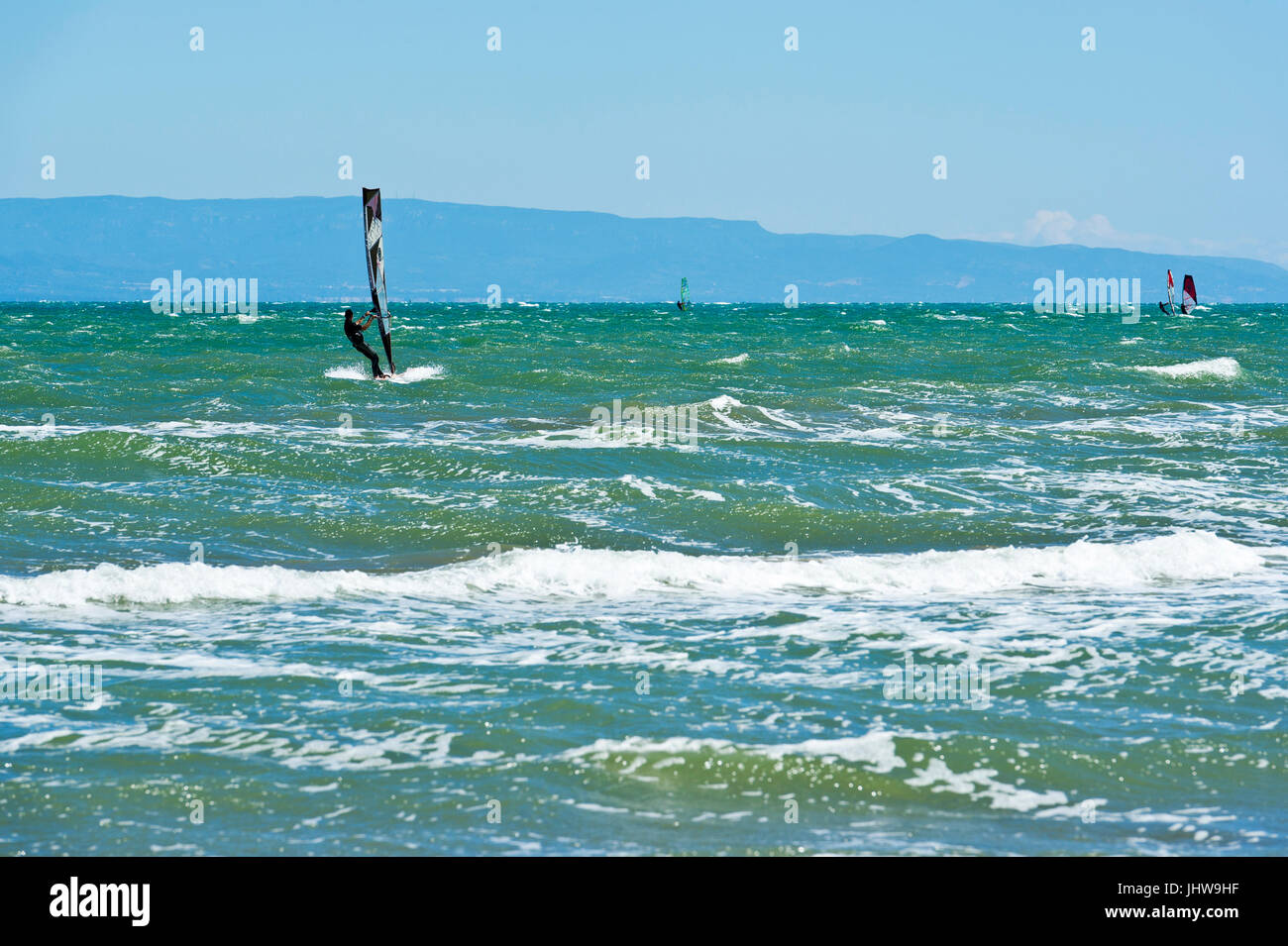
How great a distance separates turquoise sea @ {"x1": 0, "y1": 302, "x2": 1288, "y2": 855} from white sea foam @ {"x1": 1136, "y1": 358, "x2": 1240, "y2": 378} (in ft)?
45.5

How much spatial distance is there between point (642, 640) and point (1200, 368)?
99.8 ft

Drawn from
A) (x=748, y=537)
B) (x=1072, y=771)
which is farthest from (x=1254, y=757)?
(x=748, y=537)

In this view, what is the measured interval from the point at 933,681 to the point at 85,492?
10.4 metres

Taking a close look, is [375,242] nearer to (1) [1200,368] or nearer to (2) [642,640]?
(2) [642,640]

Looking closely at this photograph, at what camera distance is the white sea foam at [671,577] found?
965 cm

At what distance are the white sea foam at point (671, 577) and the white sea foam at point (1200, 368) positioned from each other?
2423 centimetres

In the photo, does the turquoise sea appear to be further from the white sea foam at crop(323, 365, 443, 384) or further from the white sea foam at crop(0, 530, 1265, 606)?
the white sea foam at crop(323, 365, 443, 384)

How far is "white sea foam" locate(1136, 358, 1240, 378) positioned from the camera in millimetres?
33438

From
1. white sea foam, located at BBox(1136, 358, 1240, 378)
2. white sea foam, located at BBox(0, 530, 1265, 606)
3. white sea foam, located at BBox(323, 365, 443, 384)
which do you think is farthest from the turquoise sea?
white sea foam, located at BBox(1136, 358, 1240, 378)

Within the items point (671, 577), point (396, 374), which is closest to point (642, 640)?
point (671, 577)

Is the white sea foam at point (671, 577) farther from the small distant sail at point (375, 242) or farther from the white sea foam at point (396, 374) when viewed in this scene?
the white sea foam at point (396, 374)

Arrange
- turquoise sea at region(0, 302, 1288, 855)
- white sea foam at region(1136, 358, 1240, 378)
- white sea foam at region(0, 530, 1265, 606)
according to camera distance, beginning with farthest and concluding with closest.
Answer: white sea foam at region(1136, 358, 1240, 378) < white sea foam at region(0, 530, 1265, 606) < turquoise sea at region(0, 302, 1288, 855)
